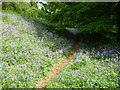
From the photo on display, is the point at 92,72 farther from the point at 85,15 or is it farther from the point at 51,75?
the point at 85,15

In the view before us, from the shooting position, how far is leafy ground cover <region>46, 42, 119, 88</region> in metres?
7.21

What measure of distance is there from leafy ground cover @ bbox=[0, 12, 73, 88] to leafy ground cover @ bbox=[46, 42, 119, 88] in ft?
3.63

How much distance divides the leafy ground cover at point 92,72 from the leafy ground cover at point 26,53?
3.63ft

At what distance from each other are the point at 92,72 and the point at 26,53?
4.21 m

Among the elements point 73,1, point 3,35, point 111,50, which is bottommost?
point 111,50

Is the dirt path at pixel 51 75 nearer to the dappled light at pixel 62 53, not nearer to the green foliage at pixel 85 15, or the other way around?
the dappled light at pixel 62 53

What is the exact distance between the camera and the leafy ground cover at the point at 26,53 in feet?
23.5

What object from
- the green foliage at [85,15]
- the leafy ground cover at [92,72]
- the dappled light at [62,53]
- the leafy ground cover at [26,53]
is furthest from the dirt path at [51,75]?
the green foliage at [85,15]

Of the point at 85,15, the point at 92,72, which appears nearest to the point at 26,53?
the point at 92,72

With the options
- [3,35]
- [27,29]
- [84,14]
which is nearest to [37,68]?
[3,35]

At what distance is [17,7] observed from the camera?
2130 cm

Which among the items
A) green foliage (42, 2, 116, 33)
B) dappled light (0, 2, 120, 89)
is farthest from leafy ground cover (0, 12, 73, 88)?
green foliage (42, 2, 116, 33)

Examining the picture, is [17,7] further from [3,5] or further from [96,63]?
[96,63]

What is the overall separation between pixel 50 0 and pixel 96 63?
26.1 ft
